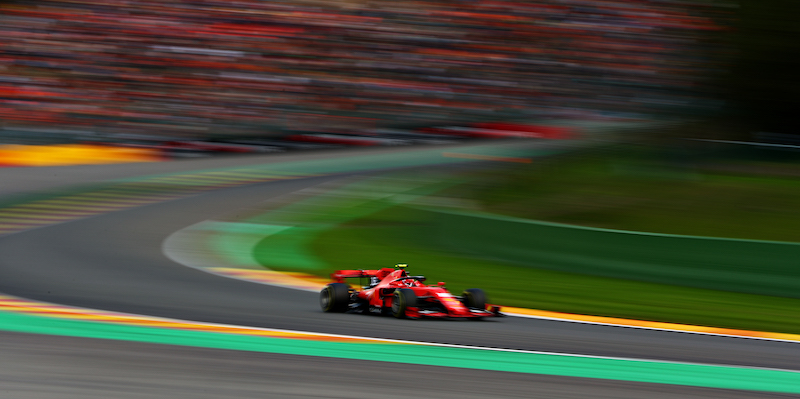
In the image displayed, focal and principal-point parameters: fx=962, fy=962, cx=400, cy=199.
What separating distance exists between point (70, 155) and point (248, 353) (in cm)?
1477

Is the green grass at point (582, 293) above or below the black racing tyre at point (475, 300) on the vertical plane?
below

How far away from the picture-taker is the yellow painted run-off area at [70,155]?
59.4ft

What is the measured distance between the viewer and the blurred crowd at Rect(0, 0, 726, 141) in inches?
861

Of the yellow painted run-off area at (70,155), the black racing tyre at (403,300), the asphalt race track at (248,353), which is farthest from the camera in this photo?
the yellow painted run-off area at (70,155)

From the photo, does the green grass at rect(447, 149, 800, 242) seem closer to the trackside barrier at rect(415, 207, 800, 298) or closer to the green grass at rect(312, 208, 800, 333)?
the trackside barrier at rect(415, 207, 800, 298)

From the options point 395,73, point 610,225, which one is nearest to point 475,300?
point 610,225

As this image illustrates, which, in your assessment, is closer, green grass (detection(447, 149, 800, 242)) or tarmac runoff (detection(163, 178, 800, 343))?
tarmac runoff (detection(163, 178, 800, 343))

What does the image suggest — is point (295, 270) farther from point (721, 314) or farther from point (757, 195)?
point (757, 195)

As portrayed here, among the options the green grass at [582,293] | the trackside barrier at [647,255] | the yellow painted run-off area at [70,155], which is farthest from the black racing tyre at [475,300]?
the yellow painted run-off area at [70,155]

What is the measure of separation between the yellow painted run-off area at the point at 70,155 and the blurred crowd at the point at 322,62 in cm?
124

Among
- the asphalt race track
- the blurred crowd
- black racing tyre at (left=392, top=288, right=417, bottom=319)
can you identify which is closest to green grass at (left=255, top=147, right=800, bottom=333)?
the asphalt race track

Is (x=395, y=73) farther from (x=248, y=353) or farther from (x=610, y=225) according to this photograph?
(x=248, y=353)

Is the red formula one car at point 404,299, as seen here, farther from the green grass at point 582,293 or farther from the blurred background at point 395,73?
the blurred background at point 395,73

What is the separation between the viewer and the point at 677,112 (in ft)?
41.8
